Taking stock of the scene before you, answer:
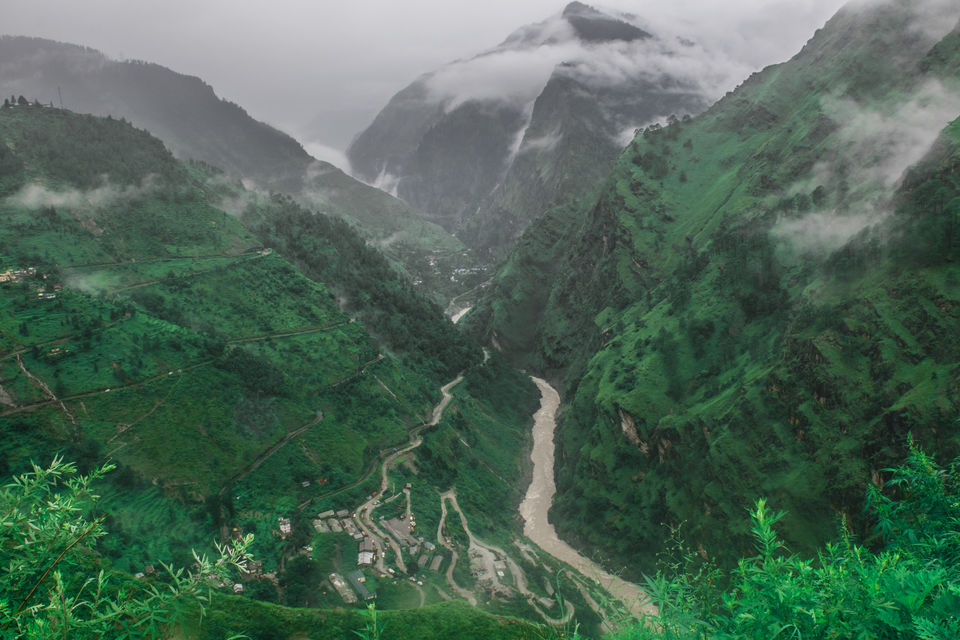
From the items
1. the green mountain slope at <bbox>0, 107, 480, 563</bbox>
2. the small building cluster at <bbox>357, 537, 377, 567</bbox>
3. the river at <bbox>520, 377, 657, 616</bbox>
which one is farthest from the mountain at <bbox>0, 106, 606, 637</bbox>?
the river at <bbox>520, 377, 657, 616</bbox>

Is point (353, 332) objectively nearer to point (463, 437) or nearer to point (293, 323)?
point (293, 323)

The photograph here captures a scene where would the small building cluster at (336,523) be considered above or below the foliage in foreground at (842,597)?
below

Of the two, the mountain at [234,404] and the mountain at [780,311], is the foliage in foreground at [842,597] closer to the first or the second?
the mountain at [234,404]

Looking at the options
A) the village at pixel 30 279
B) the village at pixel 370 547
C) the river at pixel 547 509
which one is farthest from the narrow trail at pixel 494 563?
the village at pixel 30 279

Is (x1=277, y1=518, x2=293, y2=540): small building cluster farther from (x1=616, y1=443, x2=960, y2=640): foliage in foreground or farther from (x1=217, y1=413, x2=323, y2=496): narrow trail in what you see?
(x1=616, y1=443, x2=960, y2=640): foliage in foreground

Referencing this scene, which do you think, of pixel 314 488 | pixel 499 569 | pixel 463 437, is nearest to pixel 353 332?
pixel 463 437
